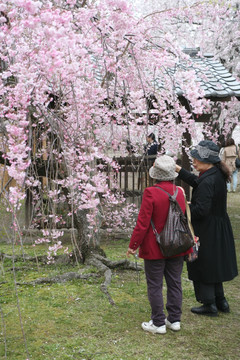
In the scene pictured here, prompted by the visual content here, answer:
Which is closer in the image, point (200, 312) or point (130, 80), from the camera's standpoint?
point (200, 312)

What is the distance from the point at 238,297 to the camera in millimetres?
4188

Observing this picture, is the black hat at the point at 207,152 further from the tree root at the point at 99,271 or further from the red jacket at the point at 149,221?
the tree root at the point at 99,271

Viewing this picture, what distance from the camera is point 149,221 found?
10.1 ft

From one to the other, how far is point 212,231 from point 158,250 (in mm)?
636

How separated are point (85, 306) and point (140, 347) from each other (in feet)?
3.30

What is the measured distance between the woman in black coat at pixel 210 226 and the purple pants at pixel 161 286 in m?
0.34

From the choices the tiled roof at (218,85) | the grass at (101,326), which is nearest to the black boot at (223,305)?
the grass at (101,326)

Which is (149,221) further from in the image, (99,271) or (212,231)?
(99,271)

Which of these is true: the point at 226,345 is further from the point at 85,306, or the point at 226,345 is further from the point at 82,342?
the point at 85,306

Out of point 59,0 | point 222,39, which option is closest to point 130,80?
point 59,0

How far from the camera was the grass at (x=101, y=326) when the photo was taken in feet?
9.57

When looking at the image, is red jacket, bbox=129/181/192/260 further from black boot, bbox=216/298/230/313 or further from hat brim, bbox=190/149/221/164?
black boot, bbox=216/298/230/313

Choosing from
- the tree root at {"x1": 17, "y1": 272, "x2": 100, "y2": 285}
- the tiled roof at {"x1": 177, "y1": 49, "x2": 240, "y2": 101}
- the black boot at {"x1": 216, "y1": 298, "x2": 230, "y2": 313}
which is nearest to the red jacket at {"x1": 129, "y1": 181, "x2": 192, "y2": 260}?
the black boot at {"x1": 216, "y1": 298, "x2": 230, "y2": 313}

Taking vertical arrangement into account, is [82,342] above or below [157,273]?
below
